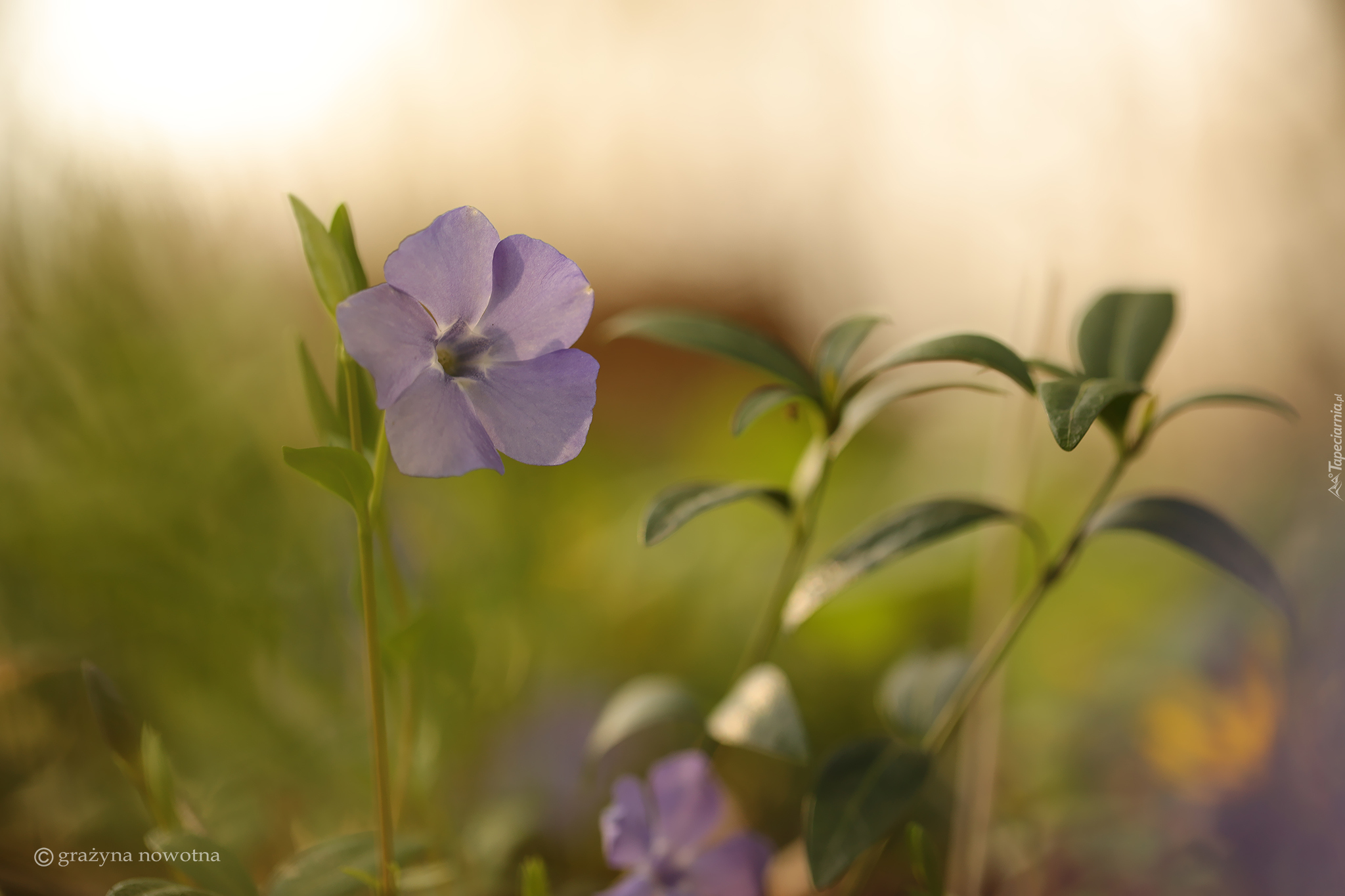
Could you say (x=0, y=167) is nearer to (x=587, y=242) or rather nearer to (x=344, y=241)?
(x=344, y=241)

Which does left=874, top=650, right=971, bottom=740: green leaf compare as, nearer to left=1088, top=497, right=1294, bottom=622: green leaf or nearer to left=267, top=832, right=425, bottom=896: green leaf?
left=1088, top=497, right=1294, bottom=622: green leaf

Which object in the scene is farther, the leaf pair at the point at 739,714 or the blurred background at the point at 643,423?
the blurred background at the point at 643,423

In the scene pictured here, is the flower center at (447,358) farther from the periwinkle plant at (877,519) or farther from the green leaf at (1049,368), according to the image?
the green leaf at (1049,368)

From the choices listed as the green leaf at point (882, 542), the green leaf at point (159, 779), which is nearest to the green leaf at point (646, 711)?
the green leaf at point (882, 542)

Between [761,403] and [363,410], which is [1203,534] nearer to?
[761,403]

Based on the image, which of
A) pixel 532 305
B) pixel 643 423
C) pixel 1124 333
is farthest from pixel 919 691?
pixel 643 423

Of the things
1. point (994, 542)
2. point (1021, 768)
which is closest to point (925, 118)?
point (994, 542)

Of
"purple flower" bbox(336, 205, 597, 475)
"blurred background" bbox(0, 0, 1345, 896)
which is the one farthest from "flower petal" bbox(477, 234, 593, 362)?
"blurred background" bbox(0, 0, 1345, 896)
